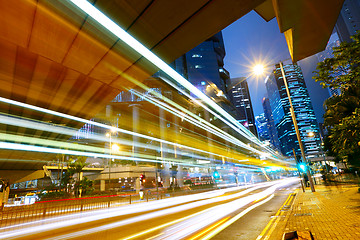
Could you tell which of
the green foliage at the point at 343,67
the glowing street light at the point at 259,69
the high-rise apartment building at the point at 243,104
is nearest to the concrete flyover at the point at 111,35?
the green foliage at the point at 343,67

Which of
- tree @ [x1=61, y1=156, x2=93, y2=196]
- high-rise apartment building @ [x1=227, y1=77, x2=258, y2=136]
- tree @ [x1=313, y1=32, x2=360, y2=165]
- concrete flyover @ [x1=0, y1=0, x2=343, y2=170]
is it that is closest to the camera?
concrete flyover @ [x1=0, y1=0, x2=343, y2=170]

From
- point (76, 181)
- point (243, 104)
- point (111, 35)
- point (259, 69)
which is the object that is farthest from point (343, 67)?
point (243, 104)

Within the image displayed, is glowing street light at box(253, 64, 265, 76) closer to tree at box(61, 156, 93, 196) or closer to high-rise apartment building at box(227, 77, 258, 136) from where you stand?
tree at box(61, 156, 93, 196)

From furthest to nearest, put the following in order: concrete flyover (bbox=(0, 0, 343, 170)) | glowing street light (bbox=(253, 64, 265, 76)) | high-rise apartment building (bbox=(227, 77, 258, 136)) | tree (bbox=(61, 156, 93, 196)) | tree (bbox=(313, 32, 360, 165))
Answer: high-rise apartment building (bbox=(227, 77, 258, 136)) → tree (bbox=(61, 156, 93, 196)) → glowing street light (bbox=(253, 64, 265, 76)) → tree (bbox=(313, 32, 360, 165)) → concrete flyover (bbox=(0, 0, 343, 170))

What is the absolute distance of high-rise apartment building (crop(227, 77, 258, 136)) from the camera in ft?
419

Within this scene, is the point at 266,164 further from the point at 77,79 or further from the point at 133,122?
the point at 77,79

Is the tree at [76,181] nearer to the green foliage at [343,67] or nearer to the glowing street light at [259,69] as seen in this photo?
the glowing street light at [259,69]

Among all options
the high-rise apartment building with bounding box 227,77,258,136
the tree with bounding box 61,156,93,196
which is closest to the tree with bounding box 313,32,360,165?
the tree with bounding box 61,156,93,196

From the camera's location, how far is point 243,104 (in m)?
174

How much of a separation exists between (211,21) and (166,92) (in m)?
54.2

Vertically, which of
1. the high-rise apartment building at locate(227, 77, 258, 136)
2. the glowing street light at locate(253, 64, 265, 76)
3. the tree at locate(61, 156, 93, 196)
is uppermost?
the high-rise apartment building at locate(227, 77, 258, 136)

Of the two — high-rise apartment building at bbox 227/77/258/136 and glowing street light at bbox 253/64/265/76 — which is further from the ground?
high-rise apartment building at bbox 227/77/258/136

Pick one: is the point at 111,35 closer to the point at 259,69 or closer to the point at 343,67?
the point at 343,67

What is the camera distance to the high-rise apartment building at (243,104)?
128 meters
